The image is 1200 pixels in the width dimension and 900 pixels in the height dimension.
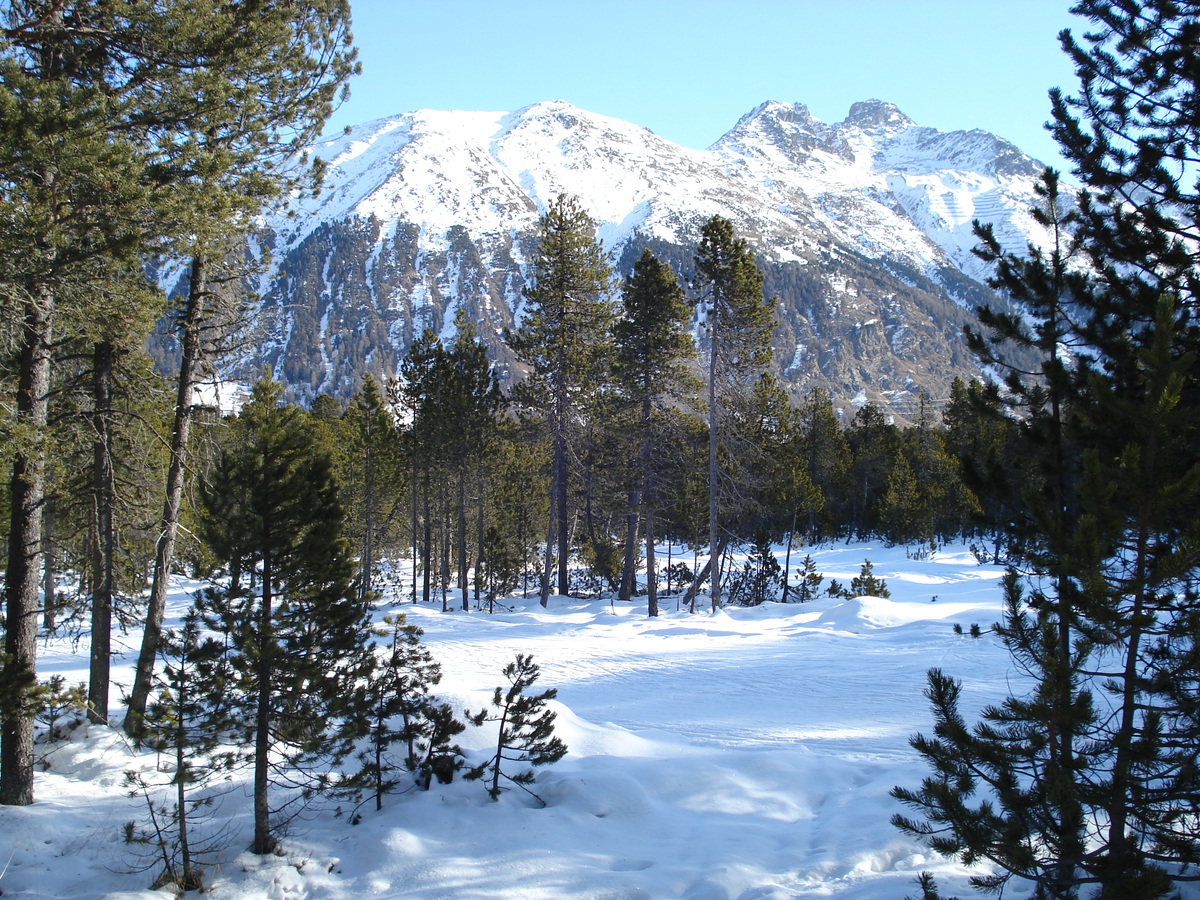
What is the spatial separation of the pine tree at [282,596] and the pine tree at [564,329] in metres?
16.3

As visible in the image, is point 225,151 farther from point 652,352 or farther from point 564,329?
point 564,329

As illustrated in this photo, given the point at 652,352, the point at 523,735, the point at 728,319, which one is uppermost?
the point at 728,319

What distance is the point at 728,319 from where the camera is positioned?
1939 centimetres

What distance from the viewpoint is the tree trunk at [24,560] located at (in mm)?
6316

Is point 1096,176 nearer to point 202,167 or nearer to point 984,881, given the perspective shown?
point 984,881

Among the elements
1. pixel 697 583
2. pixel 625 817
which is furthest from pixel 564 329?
pixel 625 817

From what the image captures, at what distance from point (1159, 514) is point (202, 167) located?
24.0ft

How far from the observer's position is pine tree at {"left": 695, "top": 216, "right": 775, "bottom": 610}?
1916 centimetres

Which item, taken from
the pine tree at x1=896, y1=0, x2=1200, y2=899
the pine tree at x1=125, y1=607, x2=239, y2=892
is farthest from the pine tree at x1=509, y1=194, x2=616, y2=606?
the pine tree at x1=896, y1=0, x2=1200, y2=899

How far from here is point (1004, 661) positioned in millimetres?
12883

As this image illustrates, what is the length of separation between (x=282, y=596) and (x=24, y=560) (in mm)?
2617

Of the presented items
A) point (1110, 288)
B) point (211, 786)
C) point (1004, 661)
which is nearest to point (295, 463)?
point (211, 786)

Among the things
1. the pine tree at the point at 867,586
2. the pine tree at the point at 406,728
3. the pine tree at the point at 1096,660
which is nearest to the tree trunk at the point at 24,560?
the pine tree at the point at 406,728

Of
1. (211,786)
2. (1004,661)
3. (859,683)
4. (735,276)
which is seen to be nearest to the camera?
(211,786)
